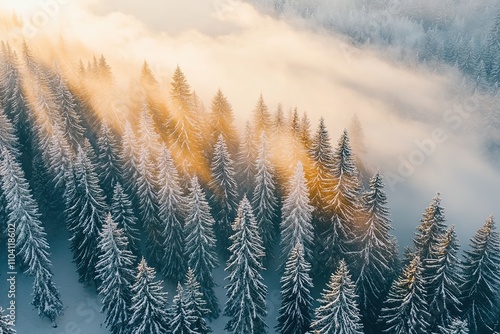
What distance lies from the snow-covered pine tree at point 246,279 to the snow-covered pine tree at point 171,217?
7.45 meters

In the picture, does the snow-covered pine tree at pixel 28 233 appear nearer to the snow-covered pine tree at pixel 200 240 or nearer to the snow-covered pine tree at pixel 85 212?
the snow-covered pine tree at pixel 85 212

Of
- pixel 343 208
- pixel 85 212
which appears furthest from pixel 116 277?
pixel 343 208

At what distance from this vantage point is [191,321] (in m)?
32.8

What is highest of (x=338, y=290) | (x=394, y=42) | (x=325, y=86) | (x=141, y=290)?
(x=338, y=290)

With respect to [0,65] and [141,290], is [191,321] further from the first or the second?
[0,65]

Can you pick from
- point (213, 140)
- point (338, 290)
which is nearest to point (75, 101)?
point (213, 140)

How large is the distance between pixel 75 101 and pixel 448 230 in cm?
4781

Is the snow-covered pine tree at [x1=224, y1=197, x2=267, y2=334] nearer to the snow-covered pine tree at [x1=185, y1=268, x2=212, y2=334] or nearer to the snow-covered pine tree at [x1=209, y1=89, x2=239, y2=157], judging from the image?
the snow-covered pine tree at [x1=185, y1=268, x2=212, y2=334]

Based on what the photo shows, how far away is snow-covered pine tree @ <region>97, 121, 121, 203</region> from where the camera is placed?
153ft

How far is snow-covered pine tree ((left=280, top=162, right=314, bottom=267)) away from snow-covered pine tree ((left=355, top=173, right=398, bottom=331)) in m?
5.04

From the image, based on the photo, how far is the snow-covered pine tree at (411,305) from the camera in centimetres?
3300

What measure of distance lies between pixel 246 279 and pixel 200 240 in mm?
6716

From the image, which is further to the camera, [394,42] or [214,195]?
[394,42]

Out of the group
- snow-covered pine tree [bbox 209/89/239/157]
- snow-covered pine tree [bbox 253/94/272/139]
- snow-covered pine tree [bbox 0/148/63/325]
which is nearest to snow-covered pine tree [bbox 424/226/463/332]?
snow-covered pine tree [bbox 253/94/272/139]
